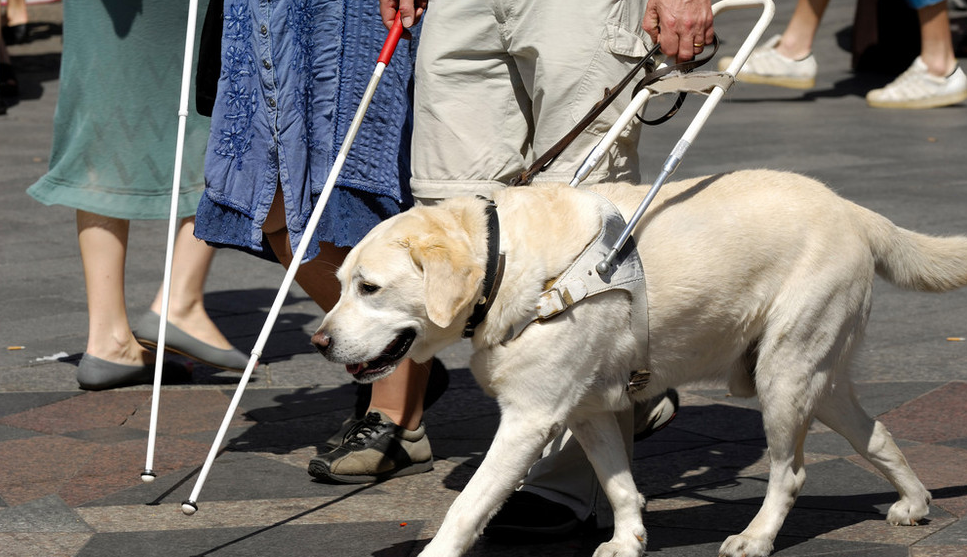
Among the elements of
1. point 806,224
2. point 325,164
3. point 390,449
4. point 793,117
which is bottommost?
point 793,117

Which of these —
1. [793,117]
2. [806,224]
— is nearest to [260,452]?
[806,224]

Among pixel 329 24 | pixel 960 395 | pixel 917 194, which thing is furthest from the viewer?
pixel 917 194

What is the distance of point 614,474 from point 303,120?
5.42 ft

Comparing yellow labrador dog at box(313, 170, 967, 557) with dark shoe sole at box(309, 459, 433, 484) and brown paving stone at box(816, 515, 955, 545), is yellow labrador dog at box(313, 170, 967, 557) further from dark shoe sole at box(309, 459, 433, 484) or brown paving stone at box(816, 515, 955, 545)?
dark shoe sole at box(309, 459, 433, 484)

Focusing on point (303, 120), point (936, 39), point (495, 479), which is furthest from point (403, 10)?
point (936, 39)

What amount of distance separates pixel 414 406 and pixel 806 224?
160 centimetres

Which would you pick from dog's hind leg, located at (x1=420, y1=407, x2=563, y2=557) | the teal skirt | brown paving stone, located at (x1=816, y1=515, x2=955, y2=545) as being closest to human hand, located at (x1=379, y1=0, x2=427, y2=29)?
dog's hind leg, located at (x1=420, y1=407, x2=563, y2=557)

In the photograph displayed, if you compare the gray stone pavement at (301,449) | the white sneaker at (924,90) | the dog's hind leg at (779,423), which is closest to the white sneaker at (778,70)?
the white sneaker at (924,90)

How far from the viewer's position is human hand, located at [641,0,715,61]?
12.4 ft

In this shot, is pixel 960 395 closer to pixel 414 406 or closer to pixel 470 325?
pixel 414 406

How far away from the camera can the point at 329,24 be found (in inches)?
178

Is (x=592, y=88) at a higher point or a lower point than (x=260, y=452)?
higher

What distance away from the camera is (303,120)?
454cm

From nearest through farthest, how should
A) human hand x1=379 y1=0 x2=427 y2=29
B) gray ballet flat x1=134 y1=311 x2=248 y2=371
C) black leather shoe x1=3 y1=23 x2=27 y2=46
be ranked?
human hand x1=379 y1=0 x2=427 y2=29
gray ballet flat x1=134 y1=311 x2=248 y2=371
black leather shoe x1=3 y1=23 x2=27 y2=46
